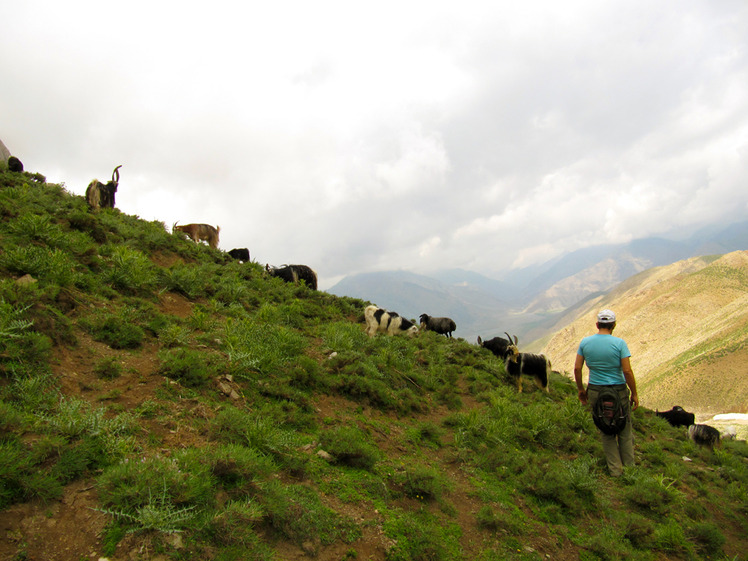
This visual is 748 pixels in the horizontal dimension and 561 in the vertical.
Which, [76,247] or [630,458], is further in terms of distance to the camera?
[76,247]

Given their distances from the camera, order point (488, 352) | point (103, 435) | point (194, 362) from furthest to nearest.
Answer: point (488, 352) → point (194, 362) → point (103, 435)

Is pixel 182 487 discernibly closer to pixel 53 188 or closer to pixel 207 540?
pixel 207 540

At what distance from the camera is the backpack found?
6105 millimetres

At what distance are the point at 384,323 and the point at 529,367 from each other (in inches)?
211

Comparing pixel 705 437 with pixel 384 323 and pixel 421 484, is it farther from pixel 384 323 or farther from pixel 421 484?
pixel 421 484

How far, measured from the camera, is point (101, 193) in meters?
15.1

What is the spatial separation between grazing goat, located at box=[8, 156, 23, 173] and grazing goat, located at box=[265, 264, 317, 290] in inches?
479

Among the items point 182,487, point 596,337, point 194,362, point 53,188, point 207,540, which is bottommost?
point 207,540

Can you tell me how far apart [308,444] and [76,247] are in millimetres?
7921

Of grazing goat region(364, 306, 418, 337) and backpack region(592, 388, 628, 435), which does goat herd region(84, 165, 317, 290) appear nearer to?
grazing goat region(364, 306, 418, 337)

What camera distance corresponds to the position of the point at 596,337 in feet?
20.8

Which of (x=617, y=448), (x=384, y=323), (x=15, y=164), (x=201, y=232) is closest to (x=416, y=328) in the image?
(x=384, y=323)

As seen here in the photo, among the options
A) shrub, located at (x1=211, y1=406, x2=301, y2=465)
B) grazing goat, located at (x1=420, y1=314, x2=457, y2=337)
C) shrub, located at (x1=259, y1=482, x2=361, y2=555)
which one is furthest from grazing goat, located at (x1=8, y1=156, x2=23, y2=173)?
shrub, located at (x1=259, y1=482, x2=361, y2=555)

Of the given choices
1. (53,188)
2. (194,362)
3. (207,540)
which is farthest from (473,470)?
(53,188)
